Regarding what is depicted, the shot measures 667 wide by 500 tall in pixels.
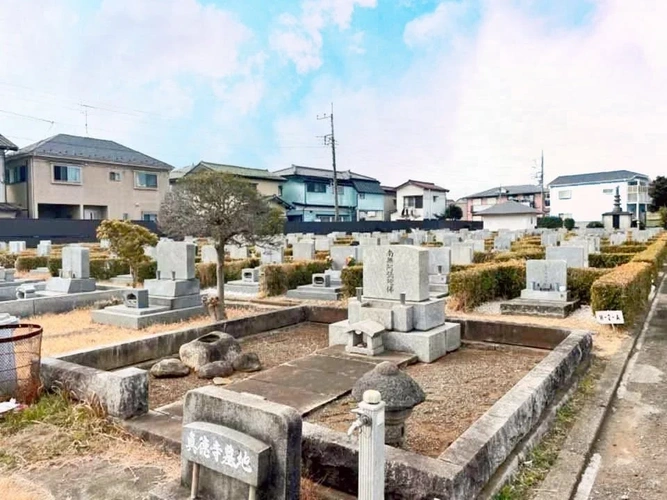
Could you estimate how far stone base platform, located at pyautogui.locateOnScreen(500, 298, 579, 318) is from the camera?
9188mm

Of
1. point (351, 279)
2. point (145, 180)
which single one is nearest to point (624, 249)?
point (351, 279)

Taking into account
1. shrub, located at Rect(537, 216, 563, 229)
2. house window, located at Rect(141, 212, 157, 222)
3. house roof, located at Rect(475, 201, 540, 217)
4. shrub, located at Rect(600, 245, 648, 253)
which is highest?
house roof, located at Rect(475, 201, 540, 217)

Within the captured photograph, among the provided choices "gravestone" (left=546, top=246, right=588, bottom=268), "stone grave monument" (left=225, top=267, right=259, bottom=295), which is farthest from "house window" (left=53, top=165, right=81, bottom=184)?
"gravestone" (left=546, top=246, right=588, bottom=268)

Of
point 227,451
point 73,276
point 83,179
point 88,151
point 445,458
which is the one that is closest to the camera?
point 227,451

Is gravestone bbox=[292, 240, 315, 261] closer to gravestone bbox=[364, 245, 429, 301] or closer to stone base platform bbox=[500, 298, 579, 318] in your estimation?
stone base platform bbox=[500, 298, 579, 318]

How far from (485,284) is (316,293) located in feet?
12.3

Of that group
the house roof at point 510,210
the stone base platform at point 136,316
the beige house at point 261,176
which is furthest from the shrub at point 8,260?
the house roof at point 510,210

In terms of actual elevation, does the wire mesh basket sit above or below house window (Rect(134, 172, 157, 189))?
below

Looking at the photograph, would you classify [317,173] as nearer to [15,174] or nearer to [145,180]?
[145,180]

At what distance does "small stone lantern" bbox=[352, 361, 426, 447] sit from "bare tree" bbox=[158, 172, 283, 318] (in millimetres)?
5584

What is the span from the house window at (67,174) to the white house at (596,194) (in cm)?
4270

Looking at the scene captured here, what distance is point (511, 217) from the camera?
49.3m

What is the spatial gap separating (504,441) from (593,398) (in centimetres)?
193

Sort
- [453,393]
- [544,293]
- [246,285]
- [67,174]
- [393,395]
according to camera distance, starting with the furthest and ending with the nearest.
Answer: [67,174], [246,285], [544,293], [453,393], [393,395]
